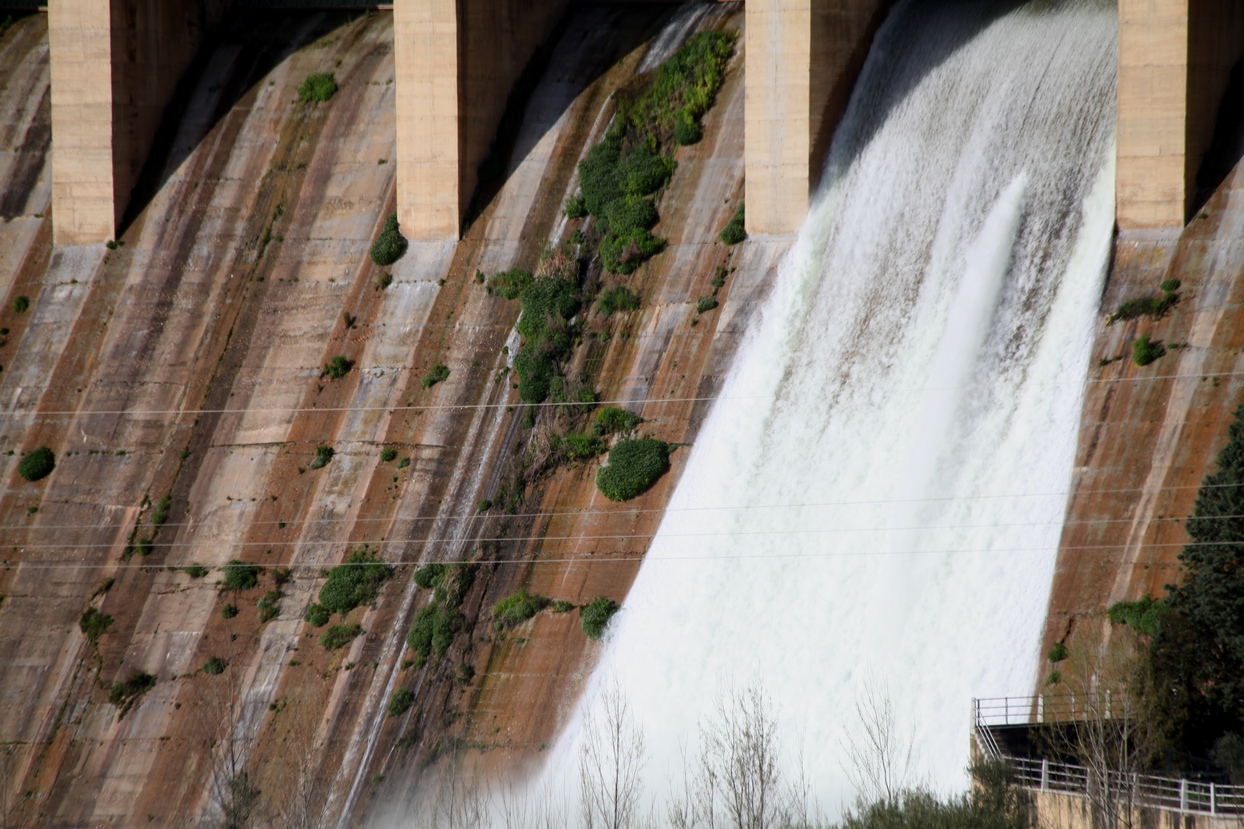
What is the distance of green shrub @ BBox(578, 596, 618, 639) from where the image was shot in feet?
93.0

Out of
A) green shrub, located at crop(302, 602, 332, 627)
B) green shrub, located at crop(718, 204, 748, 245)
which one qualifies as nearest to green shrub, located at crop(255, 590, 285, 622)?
green shrub, located at crop(302, 602, 332, 627)

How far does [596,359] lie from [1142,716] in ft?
48.1

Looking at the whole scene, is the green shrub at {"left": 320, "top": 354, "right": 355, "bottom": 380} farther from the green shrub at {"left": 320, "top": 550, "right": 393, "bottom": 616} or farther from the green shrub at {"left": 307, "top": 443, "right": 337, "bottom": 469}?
the green shrub at {"left": 320, "top": 550, "right": 393, "bottom": 616}

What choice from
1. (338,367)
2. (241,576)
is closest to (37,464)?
(241,576)

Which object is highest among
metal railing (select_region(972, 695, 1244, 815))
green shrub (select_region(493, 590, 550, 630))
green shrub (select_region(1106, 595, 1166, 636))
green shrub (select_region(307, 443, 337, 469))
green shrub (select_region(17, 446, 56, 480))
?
green shrub (select_region(307, 443, 337, 469))

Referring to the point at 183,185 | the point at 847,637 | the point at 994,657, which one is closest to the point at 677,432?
the point at 847,637

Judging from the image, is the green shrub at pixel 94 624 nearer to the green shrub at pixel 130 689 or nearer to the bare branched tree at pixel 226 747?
the green shrub at pixel 130 689

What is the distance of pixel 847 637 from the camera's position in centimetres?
2631

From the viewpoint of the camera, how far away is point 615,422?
3105cm

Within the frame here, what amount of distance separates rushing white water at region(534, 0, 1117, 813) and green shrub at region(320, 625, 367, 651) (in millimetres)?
5409

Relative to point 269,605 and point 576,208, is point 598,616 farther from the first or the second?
point 576,208

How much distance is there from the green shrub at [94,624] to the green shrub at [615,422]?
36.4ft

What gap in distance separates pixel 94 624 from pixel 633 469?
39.4 feet

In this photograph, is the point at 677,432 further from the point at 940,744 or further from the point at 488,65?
the point at 488,65
